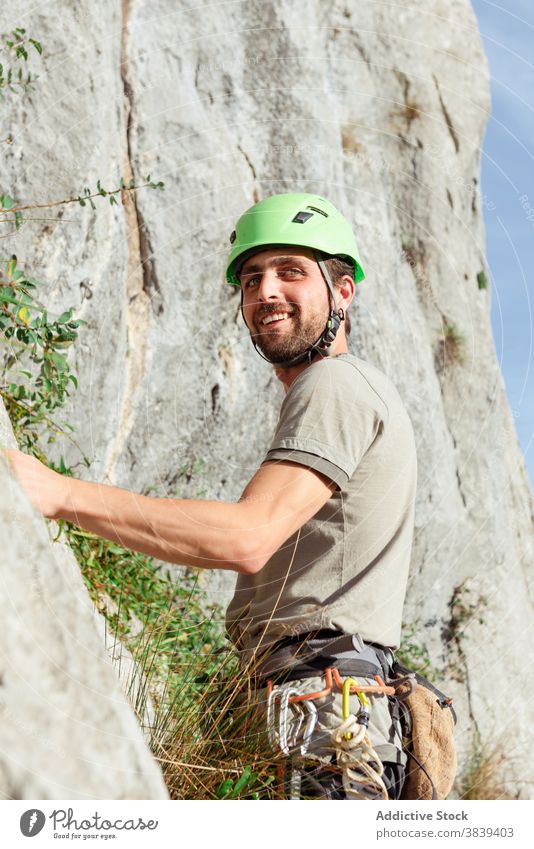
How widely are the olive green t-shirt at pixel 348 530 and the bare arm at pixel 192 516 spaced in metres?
0.16

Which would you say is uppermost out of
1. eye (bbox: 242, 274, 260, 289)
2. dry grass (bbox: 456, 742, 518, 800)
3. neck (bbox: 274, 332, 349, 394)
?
eye (bbox: 242, 274, 260, 289)

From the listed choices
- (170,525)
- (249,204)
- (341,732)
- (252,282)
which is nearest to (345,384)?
(170,525)

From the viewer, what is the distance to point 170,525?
1687mm

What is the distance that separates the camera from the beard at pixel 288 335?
8.14 ft

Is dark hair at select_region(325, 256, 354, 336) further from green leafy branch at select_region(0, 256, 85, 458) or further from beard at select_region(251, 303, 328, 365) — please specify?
green leafy branch at select_region(0, 256, 85, 458)

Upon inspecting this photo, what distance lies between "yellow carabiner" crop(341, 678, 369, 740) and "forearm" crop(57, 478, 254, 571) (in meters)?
0.48

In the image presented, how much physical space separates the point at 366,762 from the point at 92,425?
10.6 feet

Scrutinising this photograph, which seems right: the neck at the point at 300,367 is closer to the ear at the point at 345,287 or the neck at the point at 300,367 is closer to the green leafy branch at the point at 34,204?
the ear at the point at 345,287

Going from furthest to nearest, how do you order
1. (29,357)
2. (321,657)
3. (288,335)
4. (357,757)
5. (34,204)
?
(34,204) < (29,357) < (288,335) < (321,657) < (357,757)

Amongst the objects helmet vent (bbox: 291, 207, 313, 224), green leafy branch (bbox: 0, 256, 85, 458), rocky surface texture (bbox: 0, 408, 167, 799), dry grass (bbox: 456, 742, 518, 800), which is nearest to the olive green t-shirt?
helmet vent (bbox: 291, 207, 313, 224)

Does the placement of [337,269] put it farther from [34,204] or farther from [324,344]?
[34,204]

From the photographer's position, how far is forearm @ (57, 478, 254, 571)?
1638 millimetres

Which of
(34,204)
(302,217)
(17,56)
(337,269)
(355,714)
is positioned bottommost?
(355,714)

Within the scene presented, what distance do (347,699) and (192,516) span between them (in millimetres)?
658
